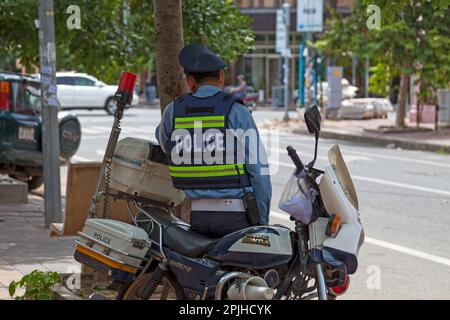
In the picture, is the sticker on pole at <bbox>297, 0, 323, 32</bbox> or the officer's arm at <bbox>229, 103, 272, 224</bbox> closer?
the officer's arm at <bbox>229, 103, 272, 224</bbox>

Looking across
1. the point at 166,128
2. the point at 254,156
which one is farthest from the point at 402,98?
the point at 254,156

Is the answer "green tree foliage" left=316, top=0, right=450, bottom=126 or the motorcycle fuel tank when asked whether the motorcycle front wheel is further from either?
"green tree foliage" left=316, top=0, right=450, bottom=126

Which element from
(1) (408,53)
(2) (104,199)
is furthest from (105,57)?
(1) (408,53)

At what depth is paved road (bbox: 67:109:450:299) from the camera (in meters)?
9.01

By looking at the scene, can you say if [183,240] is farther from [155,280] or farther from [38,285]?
[38,285]

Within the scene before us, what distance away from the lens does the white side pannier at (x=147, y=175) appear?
21.0 ft

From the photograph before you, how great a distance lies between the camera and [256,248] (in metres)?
5.65

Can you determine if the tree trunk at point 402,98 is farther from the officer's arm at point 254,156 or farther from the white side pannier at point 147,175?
the officer's arm at point 254,156

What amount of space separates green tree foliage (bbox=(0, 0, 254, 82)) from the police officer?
7.66m

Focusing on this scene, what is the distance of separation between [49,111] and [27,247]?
6.40 feet

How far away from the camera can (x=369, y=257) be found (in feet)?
34.0

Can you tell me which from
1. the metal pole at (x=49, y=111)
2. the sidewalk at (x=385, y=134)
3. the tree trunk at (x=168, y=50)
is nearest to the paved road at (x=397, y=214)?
the sidewalk at (x=385, y=134)

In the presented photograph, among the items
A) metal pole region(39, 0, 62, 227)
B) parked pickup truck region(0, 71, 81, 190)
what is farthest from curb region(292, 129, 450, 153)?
metal pole region(39, 0, 62, 227)

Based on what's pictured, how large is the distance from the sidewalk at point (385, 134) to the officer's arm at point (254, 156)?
19.1m
